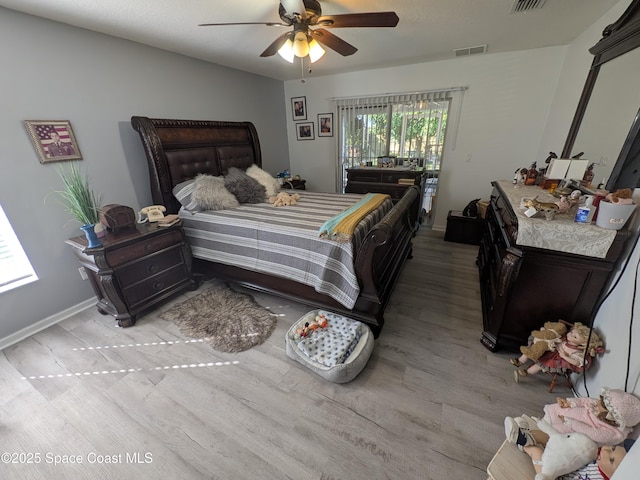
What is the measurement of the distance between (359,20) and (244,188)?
6.27 ft

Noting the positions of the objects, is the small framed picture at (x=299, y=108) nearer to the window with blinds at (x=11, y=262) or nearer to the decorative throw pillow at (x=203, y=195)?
the decorative throw pillow at (x=203, y=195)

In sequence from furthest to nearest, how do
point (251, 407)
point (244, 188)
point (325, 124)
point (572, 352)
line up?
point (325, 124)
point (244, 188)
point (251, 407)
point (572, 352)

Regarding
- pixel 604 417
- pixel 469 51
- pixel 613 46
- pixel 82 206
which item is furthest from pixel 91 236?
pixel 469 51

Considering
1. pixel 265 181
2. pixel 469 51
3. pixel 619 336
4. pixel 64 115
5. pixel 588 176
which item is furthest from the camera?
pixel 265 181

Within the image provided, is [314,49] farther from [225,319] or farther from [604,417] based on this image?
[604,417]

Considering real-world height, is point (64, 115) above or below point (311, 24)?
below

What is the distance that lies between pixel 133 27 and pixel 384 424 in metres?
3.56

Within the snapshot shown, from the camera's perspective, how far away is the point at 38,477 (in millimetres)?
1215

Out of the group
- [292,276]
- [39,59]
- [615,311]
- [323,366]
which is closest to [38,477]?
[323,366]

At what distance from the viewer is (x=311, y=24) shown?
5.97ft

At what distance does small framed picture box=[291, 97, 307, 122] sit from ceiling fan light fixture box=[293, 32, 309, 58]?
2734 millimetres

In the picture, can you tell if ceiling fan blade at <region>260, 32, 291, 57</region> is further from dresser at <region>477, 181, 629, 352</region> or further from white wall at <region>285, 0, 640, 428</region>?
dresser at <region>477, 181, 629, 352</region>

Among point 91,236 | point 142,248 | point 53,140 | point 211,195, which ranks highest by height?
point 53,140

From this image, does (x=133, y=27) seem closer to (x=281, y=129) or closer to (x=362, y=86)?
(x=281, y=129)
